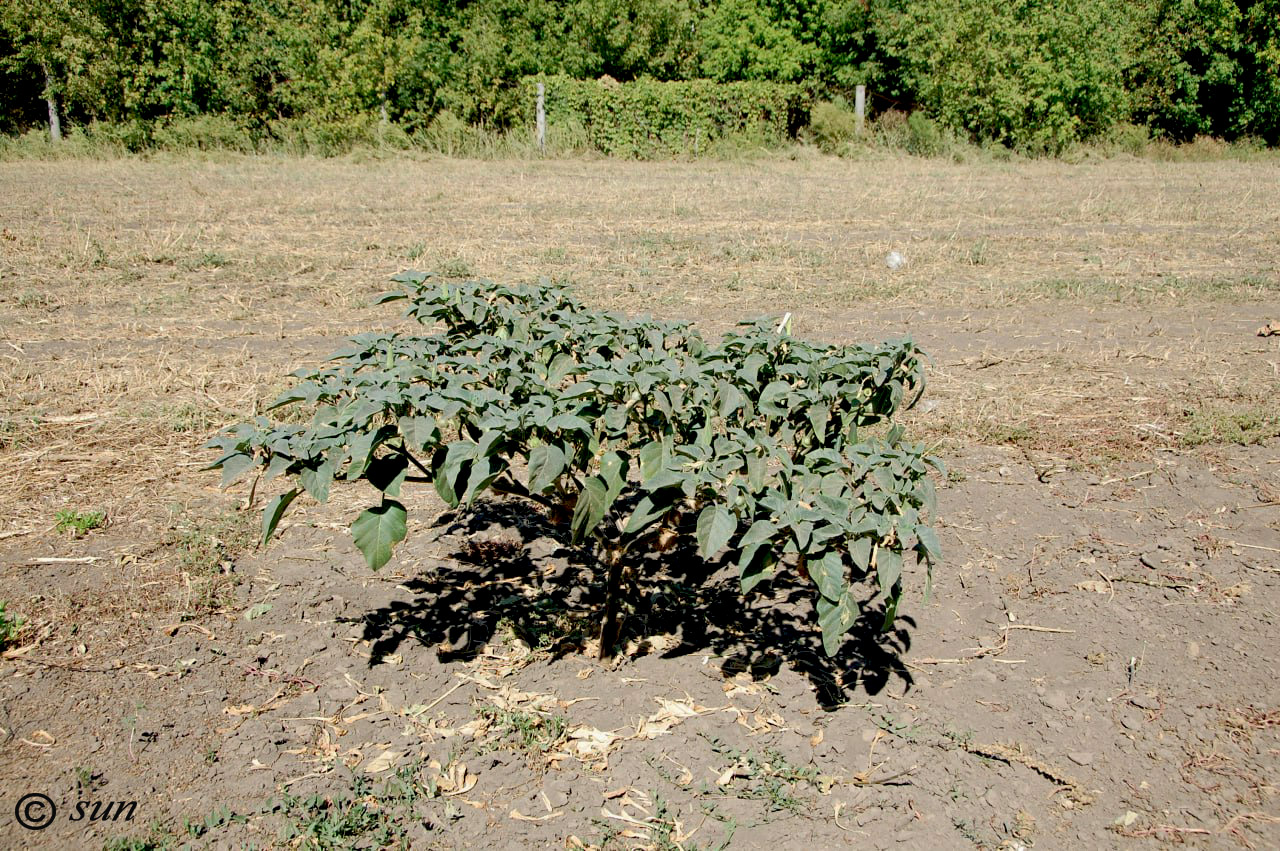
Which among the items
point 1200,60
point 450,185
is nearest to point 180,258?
point 450,185

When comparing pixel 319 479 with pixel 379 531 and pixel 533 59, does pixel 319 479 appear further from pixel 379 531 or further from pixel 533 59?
pixel 533 59

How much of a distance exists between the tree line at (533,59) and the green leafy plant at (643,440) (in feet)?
55.3

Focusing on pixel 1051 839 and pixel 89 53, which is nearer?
pixel 1051 839

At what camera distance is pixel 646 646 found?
3.09 m

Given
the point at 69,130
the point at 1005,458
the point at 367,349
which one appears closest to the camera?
the point at 367,349

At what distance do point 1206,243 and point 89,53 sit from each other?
17635mm

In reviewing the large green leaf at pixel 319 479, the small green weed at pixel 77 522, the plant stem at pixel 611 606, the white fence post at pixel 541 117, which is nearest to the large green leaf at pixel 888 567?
the plant stem at pixel 611 606

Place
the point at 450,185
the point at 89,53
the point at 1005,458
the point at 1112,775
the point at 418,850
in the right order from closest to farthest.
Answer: the point at 418,850 → the point at 1112,775 → the point at 1005,458 → the point at 450,185 → the point at 89,53

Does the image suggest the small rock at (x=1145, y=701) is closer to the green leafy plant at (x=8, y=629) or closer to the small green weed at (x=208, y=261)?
the green leafy plant at (x=8, y=629)

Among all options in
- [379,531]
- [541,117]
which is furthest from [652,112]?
[379,531]

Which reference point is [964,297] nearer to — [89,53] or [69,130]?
[89,53]

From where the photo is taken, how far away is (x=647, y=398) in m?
2.40

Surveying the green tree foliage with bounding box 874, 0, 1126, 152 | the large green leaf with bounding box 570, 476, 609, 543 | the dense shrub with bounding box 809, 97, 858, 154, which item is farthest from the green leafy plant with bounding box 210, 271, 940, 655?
the green tree foliage with bounding box 874, 0, 1126, 152

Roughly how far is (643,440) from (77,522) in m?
2.14
